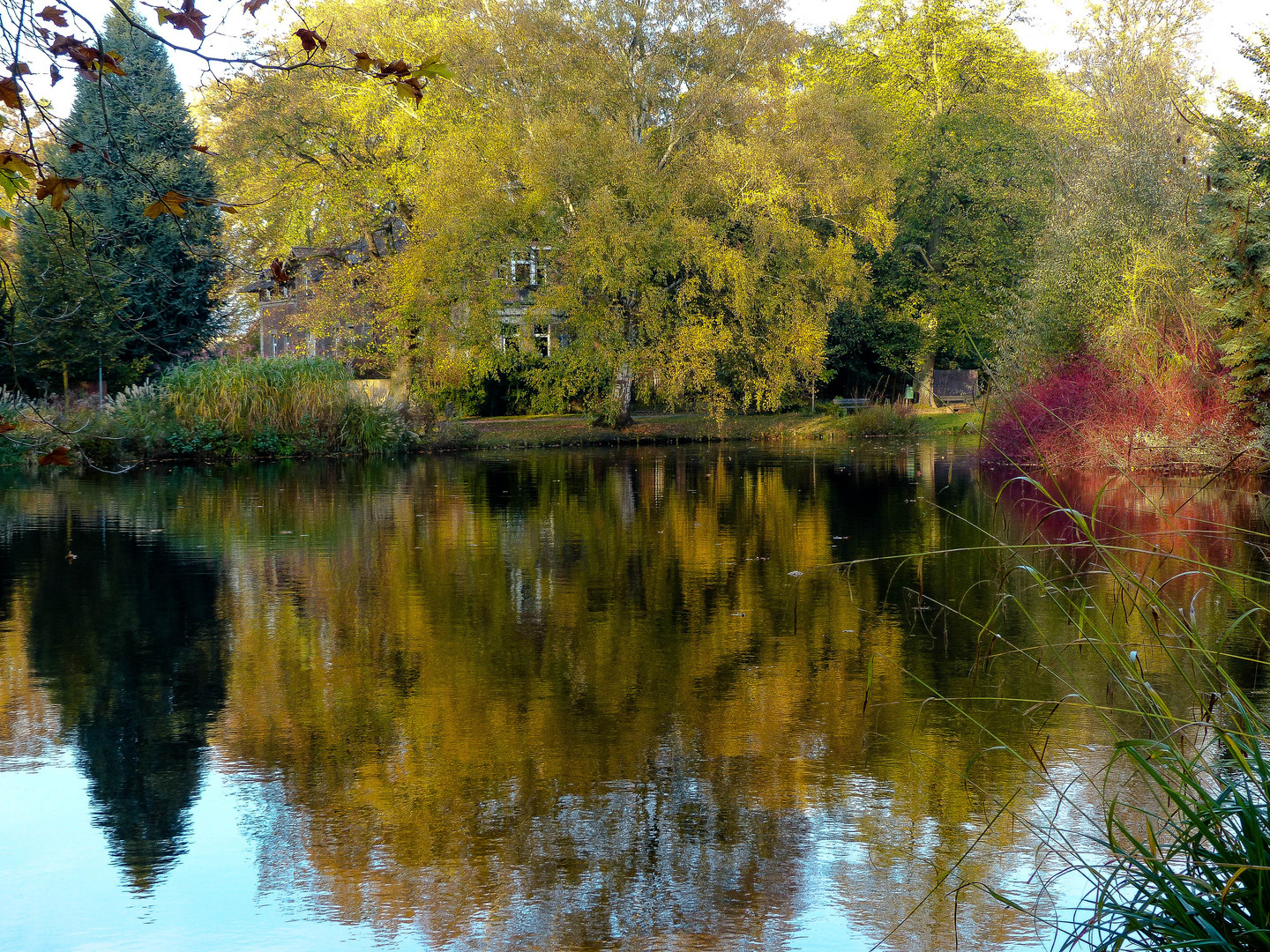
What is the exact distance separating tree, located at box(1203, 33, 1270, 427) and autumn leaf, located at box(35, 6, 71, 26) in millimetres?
18553

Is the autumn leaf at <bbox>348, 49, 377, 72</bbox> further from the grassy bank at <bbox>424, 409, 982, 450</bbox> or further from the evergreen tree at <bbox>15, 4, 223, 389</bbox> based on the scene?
the grassy bank at <bbox>424, 409, 982, 450</bbox>

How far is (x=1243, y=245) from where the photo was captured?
764 inches

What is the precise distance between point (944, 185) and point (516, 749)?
41.3 meters

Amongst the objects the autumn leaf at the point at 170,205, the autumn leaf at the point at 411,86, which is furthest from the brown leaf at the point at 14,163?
the autumn leaf at the point at 411,86

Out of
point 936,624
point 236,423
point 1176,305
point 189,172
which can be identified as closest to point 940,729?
point 936,624

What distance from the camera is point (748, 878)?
4.55 m

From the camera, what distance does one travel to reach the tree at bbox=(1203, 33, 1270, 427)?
19.2 meters

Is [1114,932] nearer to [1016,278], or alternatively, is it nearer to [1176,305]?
[1176,305]

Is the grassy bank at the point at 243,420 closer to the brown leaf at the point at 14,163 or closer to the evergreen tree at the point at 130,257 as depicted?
the evergreen tree at the point at 130,257

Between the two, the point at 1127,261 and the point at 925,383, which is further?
the point at 925,383

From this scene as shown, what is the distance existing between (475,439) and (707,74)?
44.3 ft

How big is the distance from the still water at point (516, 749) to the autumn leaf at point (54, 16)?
3002 mm

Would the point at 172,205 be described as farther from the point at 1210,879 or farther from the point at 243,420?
the point at 243,420

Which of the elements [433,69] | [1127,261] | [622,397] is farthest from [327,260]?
[433,69]
